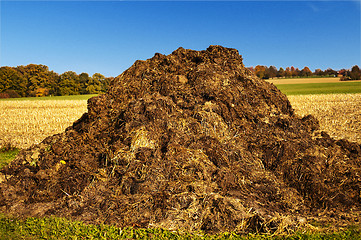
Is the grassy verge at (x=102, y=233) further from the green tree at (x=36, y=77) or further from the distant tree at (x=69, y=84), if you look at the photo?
the green tree at (x=36, y=77)

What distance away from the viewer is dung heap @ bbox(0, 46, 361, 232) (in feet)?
15.2

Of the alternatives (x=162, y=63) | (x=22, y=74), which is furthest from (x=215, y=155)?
(x=22, y=74)

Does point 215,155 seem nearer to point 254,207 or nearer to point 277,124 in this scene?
point 254,207

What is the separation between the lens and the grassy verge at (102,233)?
4.14m

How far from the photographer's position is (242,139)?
6.23m

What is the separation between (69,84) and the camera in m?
70.0

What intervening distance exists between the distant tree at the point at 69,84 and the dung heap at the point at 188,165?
66545mm

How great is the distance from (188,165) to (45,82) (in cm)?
7490

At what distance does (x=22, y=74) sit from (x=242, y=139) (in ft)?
262

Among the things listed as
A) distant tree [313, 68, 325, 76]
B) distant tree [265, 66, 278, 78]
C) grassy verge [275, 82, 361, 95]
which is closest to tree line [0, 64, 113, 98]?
grassy verge [275, 82, 361, 95]

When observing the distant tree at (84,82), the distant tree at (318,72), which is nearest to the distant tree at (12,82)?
the distant tree at (84,82)

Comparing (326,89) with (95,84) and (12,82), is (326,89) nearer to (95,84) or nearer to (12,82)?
(95,84)

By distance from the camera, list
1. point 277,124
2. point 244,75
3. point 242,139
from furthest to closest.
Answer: point 244,75 → point 277,124 → point 242,139

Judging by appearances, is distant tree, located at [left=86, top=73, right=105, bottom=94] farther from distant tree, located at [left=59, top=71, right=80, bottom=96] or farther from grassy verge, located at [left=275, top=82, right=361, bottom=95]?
grassy verge, located at [left=275, top=82, right=361, bottom=95]
